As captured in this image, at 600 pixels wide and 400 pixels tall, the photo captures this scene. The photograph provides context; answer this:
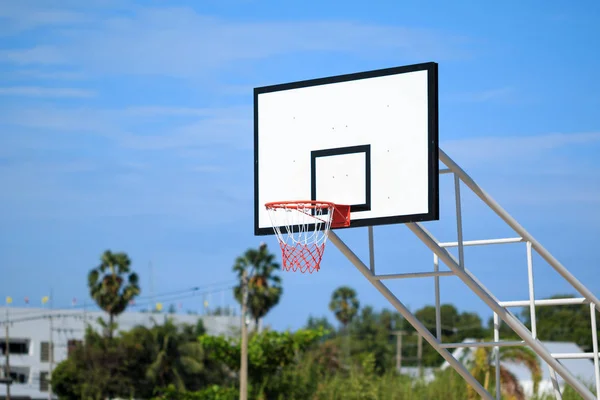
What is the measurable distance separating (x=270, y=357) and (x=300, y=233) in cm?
2515

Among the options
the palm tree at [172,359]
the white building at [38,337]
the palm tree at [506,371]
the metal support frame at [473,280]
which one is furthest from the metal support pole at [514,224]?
the white building at [38,337]

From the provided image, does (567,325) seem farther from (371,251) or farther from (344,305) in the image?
(371,251)

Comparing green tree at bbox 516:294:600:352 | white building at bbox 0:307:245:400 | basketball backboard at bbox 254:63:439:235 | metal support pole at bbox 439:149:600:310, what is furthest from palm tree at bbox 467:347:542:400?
green tree at bbox 516:294:600:352

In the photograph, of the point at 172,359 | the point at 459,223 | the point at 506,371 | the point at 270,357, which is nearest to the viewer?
the point at 459,223

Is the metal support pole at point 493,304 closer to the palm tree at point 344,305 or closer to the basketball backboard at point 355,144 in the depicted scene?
the basketball backboard at point 355,144

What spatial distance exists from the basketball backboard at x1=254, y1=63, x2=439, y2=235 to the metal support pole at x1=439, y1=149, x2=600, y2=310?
564mm

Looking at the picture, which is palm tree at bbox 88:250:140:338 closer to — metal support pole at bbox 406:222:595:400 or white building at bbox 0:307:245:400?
white building at bbox 0:307:245:400

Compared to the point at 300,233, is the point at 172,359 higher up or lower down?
lower down

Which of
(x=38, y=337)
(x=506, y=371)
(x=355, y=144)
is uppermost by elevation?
(x=355, y=144)

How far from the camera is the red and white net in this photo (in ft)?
31.0

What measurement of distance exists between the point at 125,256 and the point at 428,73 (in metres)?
47.2

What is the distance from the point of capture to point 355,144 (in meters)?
9.34

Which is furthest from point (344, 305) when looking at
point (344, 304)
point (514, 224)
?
point (514, 224)

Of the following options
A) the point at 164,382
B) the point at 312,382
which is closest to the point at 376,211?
the point at 312,382
